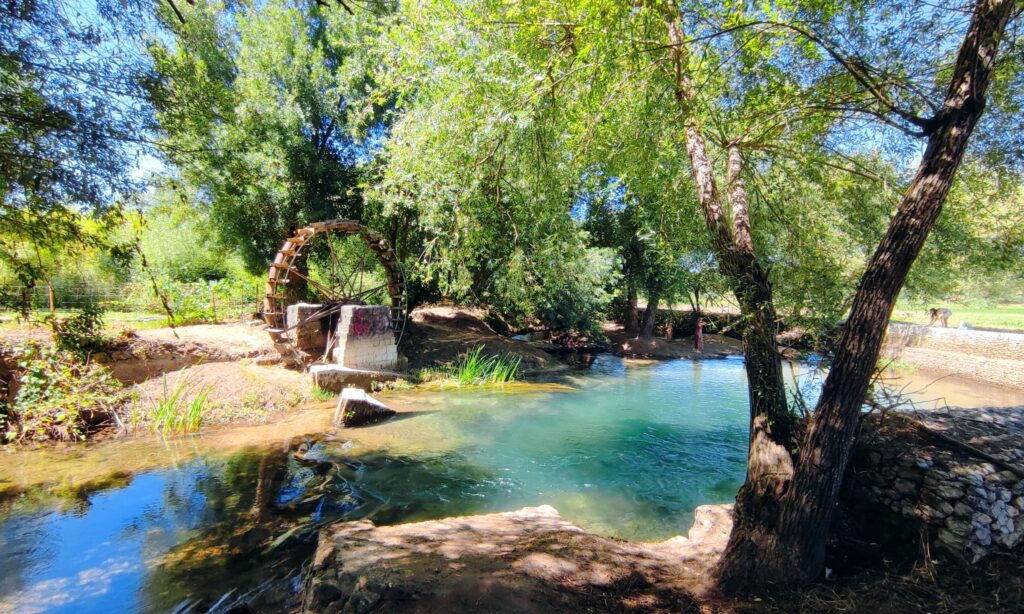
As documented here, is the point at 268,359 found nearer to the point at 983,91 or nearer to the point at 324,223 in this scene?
the point at 324,223

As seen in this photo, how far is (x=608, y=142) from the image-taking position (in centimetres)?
507

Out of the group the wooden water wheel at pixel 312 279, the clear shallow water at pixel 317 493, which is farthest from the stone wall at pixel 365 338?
the clear shallow water at pixel 317 493

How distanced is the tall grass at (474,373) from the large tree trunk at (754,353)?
9.00 meters

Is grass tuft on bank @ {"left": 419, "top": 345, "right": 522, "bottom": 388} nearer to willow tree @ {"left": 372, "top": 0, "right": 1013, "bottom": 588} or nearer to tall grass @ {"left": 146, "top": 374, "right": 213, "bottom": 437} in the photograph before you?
tall grass @ {"left": 146, "top": 374, "right": 213, "bottom": 437}

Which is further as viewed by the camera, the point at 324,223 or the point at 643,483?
the point at 324,223

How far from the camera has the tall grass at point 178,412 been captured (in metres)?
7.62

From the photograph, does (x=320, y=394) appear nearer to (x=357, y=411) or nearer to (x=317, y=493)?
(x=357, y=411)

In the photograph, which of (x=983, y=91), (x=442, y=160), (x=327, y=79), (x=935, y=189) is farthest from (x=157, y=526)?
(x=327, y=79)

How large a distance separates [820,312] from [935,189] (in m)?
1.13

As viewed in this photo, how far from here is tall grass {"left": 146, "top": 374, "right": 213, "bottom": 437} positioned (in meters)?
7.62

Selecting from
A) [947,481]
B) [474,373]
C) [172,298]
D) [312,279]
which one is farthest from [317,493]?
[172,298]

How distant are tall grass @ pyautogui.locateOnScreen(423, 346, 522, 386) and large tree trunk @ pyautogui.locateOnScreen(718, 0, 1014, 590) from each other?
917 cm

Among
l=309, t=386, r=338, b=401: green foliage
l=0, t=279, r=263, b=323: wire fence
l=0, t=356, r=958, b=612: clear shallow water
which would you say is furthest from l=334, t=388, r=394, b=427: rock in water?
l=0, t=279, r=263, b=323: wire fence

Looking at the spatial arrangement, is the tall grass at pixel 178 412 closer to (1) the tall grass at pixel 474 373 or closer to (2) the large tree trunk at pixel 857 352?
(1) the tall grass at pixel 474 373
